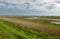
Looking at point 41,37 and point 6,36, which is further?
point 41,37

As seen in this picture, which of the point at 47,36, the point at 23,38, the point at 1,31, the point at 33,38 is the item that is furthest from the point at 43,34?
the point at 1,31

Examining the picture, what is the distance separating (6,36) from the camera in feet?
65.3

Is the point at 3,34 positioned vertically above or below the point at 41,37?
above

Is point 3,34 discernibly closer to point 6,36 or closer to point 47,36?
point 6,36

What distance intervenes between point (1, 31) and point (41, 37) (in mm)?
5508

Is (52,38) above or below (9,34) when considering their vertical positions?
below

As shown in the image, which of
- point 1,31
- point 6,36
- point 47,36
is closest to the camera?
point 6,36

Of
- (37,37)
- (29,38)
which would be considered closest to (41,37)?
(37,37)

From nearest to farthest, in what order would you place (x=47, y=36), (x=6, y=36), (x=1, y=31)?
1. (x=6, y=36)
2. (x=1, y=31)
3. (x=47, y=36)

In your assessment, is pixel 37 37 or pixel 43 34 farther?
pixel 43 34

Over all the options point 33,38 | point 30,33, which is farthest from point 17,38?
point 30,33

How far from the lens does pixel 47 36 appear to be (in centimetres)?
2303

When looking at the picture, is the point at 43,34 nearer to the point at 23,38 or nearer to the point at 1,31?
the point at 23,38

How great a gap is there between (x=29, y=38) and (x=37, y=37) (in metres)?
1.59
